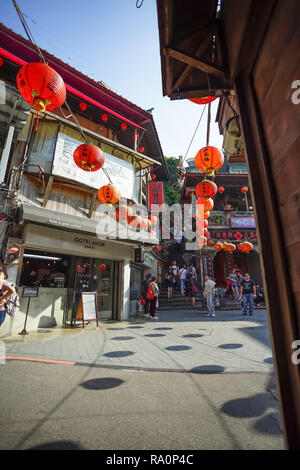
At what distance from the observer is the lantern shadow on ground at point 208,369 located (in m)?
3.98

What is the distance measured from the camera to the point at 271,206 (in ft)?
5.90

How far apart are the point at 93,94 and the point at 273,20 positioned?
11.7 metres

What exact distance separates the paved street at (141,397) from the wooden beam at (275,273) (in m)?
0.89

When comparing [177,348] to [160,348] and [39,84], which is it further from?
[39,84]

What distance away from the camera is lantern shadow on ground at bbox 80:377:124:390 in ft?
11.3

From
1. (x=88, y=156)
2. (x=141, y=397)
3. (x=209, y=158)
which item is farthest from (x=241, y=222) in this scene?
(x=141, y=397)

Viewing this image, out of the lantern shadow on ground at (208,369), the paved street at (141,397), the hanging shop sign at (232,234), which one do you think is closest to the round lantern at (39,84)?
the paved street at (141,397)

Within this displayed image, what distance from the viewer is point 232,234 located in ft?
62.4

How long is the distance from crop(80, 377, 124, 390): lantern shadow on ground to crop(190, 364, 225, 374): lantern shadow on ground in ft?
4.62

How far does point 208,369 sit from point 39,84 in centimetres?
623

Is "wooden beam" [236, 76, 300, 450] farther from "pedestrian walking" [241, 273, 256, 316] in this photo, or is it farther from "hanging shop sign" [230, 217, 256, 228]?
"hanging shop sign" [230, 217, 256, 228]

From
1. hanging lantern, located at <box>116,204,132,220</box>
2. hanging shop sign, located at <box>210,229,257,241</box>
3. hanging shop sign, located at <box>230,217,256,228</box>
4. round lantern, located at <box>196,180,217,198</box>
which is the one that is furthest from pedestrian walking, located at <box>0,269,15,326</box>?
hanging shop sign, located at <box>230,217,256,228</box>

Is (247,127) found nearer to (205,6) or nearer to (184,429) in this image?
(205,6)
